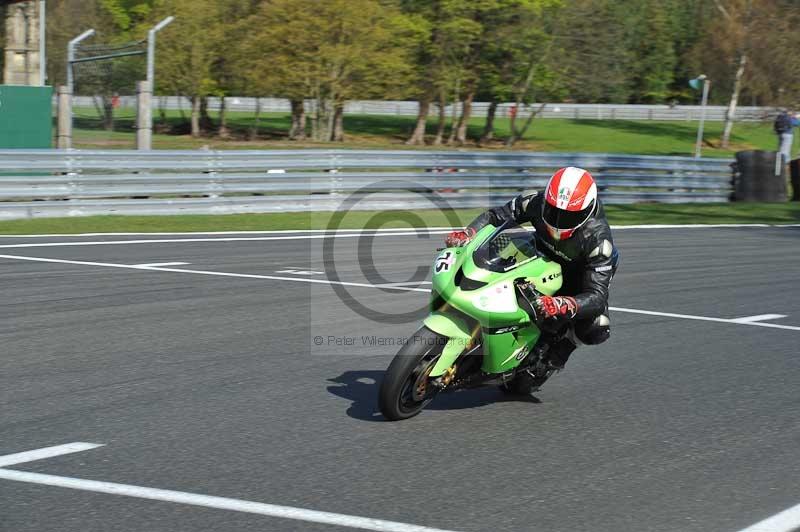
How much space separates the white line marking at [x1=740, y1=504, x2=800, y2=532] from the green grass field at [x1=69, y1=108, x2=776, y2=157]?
4395cm

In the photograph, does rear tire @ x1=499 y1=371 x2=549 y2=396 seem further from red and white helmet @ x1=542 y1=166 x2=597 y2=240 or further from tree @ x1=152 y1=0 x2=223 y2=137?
tree @ x1=152 y1=0 x2=223 y2=137

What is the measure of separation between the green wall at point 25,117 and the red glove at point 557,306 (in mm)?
17956

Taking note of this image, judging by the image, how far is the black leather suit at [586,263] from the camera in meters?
6.28

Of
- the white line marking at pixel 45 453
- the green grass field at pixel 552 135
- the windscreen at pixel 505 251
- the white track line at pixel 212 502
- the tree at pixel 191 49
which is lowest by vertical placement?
the green grass field at pixel 552 135

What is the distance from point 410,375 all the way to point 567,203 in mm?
1377

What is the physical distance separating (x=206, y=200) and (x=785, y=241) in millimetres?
10209

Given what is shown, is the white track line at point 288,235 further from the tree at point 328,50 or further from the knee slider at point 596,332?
the tree at point 328,50

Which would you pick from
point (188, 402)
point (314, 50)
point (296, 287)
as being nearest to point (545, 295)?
point (188, 402)

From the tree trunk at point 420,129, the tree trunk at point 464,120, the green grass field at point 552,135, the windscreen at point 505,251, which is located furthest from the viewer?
the tree trunk at point 464,120

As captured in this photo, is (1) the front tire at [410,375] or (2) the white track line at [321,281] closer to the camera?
(1) the front tire at [410,375]

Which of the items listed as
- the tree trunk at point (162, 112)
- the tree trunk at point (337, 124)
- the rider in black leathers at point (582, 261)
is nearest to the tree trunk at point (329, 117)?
the tree trunk at point (337, 124)

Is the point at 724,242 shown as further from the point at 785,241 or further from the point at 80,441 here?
the point at 80,441

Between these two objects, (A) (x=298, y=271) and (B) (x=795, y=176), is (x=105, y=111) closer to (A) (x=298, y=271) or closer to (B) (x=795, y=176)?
(A) (x=298, y=271)

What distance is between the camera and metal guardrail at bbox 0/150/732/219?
17562 millimetres
